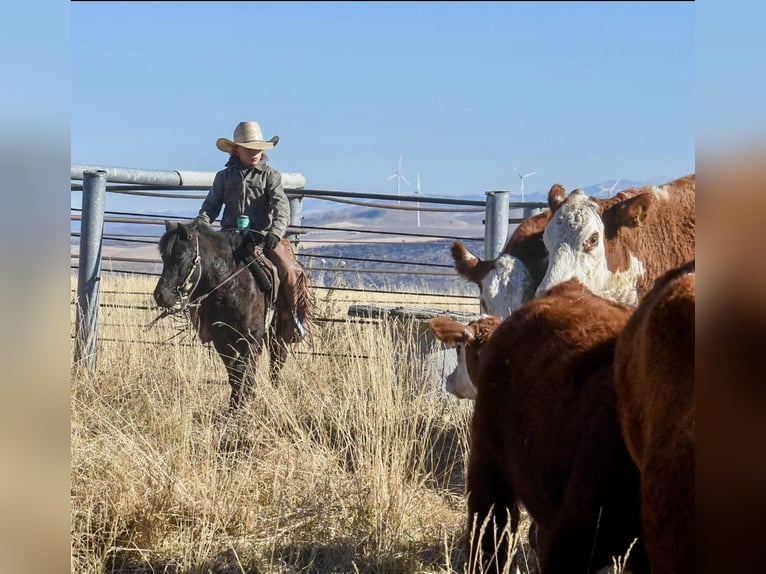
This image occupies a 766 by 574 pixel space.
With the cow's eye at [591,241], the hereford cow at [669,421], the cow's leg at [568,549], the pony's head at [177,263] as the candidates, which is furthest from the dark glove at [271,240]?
the hereford cow at [669,421]

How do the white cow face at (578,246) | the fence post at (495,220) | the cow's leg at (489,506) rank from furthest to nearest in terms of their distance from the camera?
the fence post at (495,220)
the white cow face at (578,246)
the cow's leg at (489,506)

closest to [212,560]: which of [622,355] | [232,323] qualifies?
[622,355]

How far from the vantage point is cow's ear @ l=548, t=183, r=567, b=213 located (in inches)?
→ 193

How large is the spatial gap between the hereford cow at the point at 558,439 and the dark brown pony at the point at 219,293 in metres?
4.29

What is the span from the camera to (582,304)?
121 inches

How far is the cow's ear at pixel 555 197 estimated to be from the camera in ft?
16.1

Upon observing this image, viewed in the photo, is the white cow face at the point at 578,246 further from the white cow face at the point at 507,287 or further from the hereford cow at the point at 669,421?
the hereford cow at the point at 669,421

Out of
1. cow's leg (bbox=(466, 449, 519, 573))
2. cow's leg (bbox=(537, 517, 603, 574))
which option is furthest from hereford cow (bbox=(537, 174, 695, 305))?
cow's leg (bbox=(537, 517, 603, 574))

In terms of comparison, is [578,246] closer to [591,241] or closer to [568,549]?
[591,241]

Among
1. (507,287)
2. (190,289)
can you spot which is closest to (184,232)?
(190,289)

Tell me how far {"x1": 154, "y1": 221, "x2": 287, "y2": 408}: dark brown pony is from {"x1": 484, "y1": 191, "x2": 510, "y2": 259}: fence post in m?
1.88

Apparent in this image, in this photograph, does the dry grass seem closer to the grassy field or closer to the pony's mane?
the grassy field
